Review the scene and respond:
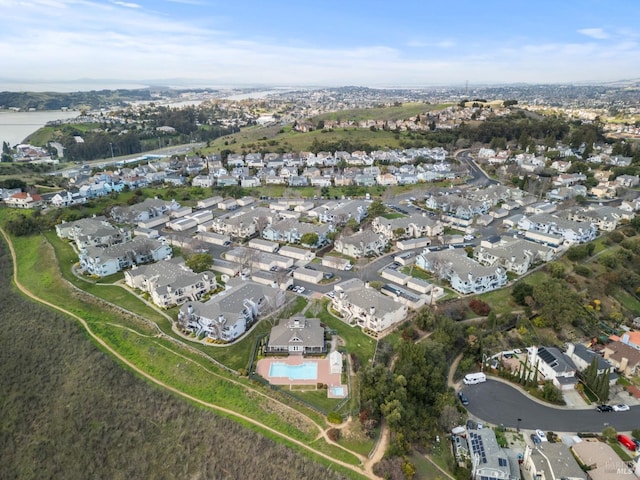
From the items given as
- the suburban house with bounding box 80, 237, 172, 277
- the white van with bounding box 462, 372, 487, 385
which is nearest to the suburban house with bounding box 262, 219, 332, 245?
the suburban house with bounding box 80, 237, 172, 277

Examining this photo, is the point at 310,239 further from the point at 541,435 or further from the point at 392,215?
the point at 541,435

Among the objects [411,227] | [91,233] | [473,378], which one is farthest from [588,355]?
[91,233]

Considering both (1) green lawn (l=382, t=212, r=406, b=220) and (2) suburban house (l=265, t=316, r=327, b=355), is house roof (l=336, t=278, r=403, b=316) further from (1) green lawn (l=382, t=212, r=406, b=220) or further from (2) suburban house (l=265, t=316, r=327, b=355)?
(1) green lawn (l=382, t=212, r=406, b=220)

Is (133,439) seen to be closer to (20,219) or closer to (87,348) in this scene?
(87,348)

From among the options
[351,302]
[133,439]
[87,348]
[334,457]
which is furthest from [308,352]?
[87,348]

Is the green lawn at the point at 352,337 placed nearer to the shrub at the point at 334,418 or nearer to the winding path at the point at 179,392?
the shrub at the point at 334,418

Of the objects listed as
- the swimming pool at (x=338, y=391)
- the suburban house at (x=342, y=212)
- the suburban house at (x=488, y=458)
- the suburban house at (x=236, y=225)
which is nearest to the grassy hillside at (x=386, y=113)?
the suburban house at (x=342, y=212)
